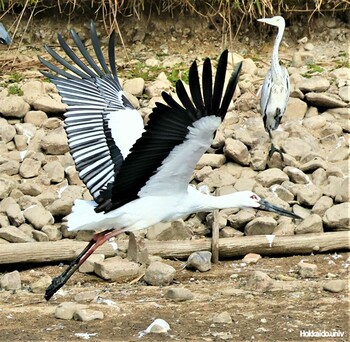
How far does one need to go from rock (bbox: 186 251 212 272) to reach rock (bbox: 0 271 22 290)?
121cm

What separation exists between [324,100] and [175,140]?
4132 millimetres

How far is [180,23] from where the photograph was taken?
424 inches

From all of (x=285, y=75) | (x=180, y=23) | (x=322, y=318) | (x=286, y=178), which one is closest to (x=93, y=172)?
(x=322, y=318)

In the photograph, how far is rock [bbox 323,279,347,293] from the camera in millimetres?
6602

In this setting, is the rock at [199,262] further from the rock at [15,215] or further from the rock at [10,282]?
the rock at [15,215]

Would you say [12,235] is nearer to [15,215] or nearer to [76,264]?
[15,215]

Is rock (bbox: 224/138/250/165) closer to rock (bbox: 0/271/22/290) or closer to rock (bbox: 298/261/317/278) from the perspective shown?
rock (bbox: 298/261/317/278)

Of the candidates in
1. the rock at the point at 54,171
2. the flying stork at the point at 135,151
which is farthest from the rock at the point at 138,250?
the rock at the point at 54,171

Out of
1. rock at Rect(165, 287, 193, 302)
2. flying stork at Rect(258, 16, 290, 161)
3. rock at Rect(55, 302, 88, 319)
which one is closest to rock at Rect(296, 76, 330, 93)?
flying stork at Rect(258, 16, 290, 161)

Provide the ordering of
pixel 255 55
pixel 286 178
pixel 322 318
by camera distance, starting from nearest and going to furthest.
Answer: pixel 322 318 < pixel 286 178 < pixel 255 55

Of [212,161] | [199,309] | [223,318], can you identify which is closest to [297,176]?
[212,161]

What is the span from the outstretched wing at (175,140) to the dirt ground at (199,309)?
701mm

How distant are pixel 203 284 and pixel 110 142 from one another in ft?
3.79

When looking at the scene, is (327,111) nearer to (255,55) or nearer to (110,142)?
(255,55)
